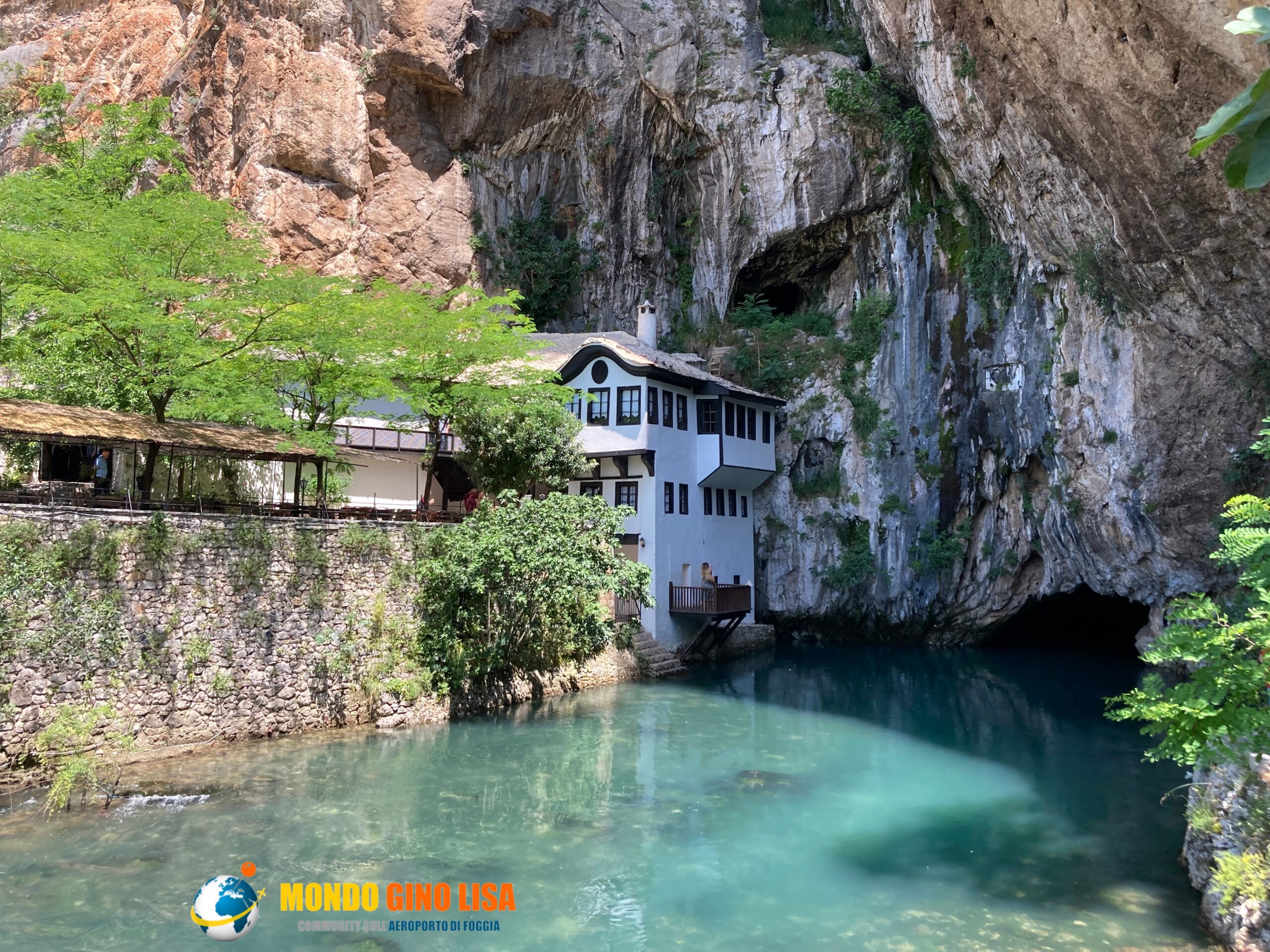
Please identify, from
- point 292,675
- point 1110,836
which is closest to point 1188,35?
point 1110,836

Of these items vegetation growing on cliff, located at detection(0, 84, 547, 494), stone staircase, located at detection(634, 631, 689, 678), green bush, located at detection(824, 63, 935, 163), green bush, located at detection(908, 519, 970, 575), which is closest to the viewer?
vegetation growing on cliff, located at detection(0, 84, 547, 494)

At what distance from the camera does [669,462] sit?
29.4 metres

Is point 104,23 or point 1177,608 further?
point 104,23

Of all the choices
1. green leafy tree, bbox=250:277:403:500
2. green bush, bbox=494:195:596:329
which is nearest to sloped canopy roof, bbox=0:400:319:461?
green leafy tree, bbox=250:277:403:500

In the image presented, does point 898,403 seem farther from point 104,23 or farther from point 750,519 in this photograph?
point 104,23

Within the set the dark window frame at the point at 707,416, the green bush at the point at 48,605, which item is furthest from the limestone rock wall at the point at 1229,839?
the dark window frame at the point at 707,416

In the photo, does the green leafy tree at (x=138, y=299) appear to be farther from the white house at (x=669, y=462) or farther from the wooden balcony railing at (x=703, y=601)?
the wooden balcony railing at (x=703, y=601)

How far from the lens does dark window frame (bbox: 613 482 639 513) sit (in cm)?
2873

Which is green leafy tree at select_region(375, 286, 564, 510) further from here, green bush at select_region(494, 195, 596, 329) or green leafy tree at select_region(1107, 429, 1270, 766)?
green leafy tree at select_region(1107, 429, 1270, 766)

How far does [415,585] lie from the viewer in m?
20.3

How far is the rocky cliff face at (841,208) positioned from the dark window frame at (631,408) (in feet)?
27.1

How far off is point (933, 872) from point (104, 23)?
148 ft

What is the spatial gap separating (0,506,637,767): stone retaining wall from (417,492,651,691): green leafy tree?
2.17 feet

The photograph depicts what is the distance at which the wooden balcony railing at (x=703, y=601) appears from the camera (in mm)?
28469
